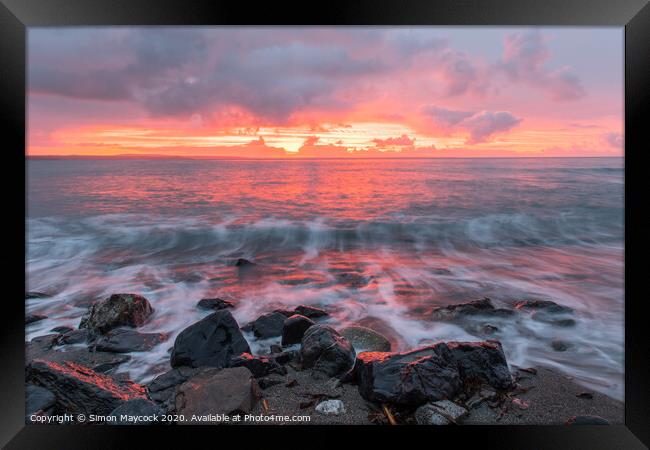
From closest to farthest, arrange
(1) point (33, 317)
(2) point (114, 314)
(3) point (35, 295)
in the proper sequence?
(2) point (114, 314), (1) point (33, 317), (3) point (35, 295)

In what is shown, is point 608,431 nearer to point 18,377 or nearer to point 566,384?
point 566,384

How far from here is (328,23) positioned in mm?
2637

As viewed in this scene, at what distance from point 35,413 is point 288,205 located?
8806 millimetres

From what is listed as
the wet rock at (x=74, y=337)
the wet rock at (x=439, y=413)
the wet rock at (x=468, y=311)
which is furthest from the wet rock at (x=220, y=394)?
the wet rock at (x=468, y=311)

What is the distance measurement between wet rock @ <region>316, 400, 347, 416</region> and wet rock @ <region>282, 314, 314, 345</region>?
948 millimetres

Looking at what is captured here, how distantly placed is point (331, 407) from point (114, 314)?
2.51 meters

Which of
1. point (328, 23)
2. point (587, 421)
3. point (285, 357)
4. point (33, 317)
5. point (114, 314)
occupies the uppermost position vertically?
point (328, 23)

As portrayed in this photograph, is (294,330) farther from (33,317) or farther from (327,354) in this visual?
(33,317)

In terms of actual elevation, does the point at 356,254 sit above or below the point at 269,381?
above

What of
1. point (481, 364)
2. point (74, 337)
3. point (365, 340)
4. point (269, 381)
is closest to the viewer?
point (481, 364)

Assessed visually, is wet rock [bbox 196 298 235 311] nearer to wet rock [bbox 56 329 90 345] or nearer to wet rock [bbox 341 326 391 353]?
wet rock [bbox 56 329 90 345]

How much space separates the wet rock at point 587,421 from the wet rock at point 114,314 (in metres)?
3.84

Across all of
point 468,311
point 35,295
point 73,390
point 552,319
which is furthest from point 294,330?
point 35,295

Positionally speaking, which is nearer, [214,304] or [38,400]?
[38,400]
